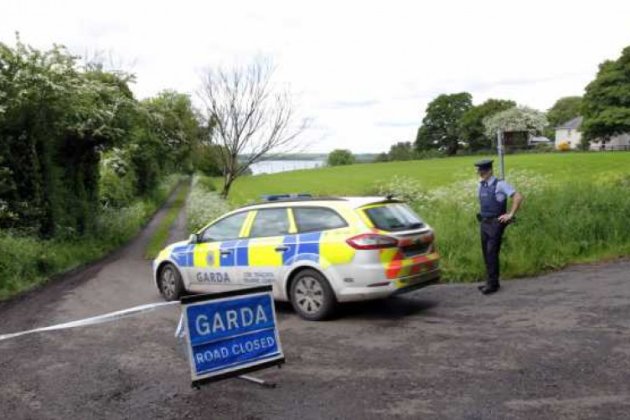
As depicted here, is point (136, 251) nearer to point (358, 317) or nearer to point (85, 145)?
point (85, 145)

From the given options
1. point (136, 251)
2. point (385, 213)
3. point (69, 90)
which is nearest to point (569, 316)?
point (385, 213)

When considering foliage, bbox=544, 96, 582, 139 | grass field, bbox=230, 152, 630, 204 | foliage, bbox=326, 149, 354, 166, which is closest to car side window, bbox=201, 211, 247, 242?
grass field, bbox=230, 152, 630, 204

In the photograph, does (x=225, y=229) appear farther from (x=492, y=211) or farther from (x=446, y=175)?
(x=446, y=175)

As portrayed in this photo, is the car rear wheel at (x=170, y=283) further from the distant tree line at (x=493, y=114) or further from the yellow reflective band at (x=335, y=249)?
the distant tree line at (x=493, y=114)

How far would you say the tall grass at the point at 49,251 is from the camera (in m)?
12.4

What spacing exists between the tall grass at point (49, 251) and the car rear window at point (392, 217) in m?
7.36

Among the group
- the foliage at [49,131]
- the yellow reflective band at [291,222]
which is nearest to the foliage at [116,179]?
the foliage at [49,131]

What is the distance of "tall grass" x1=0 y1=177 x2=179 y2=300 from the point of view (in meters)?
12.4

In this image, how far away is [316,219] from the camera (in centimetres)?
848

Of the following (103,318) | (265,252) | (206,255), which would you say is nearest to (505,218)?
(265,252)

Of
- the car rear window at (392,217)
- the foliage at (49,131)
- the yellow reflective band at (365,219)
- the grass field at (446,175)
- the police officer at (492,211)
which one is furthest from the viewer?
the grass field at (446,175)

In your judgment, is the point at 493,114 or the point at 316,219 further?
the point at 493,114

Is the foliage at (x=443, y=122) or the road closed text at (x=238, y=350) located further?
the foliage at (x=443, y=122)

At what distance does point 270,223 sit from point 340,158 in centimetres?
9736
